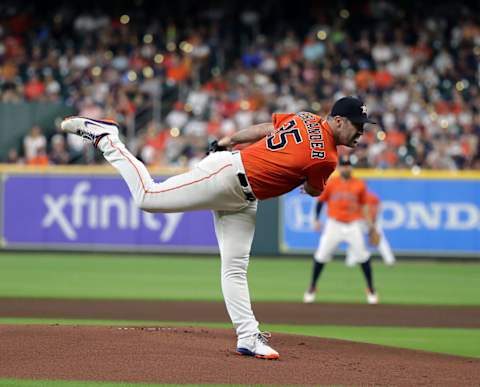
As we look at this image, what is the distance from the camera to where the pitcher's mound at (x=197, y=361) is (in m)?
7.08

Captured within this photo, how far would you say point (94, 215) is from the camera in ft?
76.0

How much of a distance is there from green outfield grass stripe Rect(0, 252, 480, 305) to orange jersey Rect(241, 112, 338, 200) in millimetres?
6814

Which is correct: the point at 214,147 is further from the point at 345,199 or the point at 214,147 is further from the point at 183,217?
the point at 183,217

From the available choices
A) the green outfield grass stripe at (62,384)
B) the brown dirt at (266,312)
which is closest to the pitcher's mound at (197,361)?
the green outfield grass stripe at (62,384)

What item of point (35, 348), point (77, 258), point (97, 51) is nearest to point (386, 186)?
point (77, 258)

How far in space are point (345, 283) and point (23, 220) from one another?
905 cm

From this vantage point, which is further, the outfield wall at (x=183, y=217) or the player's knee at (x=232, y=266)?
the outfield wall at (x=183, y=217)

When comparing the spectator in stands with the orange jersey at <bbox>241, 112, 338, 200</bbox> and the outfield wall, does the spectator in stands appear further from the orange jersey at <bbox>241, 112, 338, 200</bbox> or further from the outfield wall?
the orange jersey at <bbox>241, 112, 338, 200</bbox>

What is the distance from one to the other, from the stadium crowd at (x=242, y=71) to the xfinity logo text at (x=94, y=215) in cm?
132

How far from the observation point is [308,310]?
42.9ft

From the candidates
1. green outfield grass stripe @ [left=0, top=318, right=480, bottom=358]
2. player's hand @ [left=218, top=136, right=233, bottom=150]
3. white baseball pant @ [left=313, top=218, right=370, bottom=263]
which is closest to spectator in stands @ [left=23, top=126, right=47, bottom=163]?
white baseball pant @ [left=313, top=218, right=370, bottom=263]

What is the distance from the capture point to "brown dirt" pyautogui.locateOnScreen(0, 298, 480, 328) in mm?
11859

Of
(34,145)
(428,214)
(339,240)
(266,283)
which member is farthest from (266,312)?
(34,145)

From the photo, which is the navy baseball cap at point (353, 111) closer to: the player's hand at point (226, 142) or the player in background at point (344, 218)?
the player's hand at point (226, 142)
